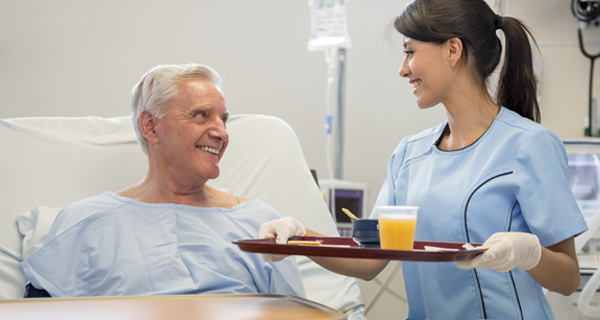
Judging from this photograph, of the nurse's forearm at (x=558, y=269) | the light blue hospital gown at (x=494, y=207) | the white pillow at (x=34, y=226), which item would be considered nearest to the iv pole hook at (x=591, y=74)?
the light blue hospital gown at (x=494, y=207)

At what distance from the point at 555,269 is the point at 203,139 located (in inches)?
38.6

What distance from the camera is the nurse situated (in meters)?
1.17

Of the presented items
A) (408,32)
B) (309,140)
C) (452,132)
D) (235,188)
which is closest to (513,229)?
(452,132)

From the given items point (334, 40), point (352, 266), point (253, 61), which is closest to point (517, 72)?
point (352, 266)

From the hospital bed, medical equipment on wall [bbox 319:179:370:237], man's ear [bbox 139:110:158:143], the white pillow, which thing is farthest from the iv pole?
the white pillow

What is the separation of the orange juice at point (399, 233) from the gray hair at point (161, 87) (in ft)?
2.82

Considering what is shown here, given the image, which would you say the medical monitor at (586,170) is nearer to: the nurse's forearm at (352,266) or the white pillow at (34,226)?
the nurse's forearm at (352,266)

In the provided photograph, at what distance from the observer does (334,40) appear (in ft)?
7.73

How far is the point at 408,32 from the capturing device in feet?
4.40

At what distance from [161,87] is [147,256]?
0.51 m

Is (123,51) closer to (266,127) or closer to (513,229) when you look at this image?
(266,127)

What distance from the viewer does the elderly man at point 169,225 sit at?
1341 mm

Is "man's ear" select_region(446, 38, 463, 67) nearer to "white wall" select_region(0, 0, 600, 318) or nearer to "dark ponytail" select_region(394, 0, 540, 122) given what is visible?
"dark ponytail" select_region(394, 0, 540, 122)

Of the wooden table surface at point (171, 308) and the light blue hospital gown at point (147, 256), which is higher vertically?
the wooden table surface at point (171, 308)
